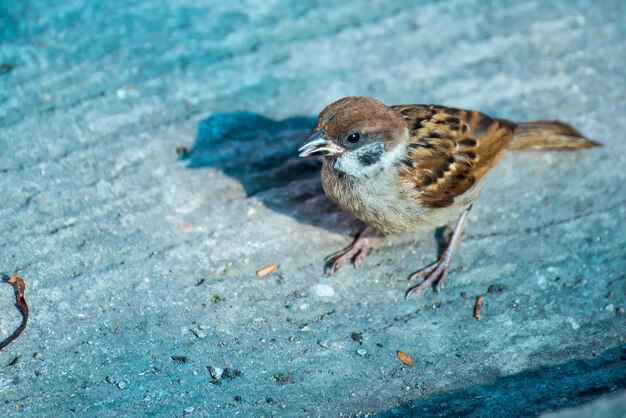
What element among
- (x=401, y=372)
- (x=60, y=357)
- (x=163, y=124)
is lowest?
(x=401, y=372)

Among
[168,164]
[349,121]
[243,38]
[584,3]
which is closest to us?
[349,121]

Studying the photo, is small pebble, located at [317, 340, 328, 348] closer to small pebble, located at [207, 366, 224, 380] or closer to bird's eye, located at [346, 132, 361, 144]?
small pebble, located at [207, 366, 224, 380]

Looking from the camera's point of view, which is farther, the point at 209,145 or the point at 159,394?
the point at 209,145

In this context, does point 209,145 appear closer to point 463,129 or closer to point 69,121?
point 69,121

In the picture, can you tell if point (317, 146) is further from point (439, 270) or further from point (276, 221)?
point (439, 270)

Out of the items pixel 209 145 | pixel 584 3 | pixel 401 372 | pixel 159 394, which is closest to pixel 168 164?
pixel 209 145
